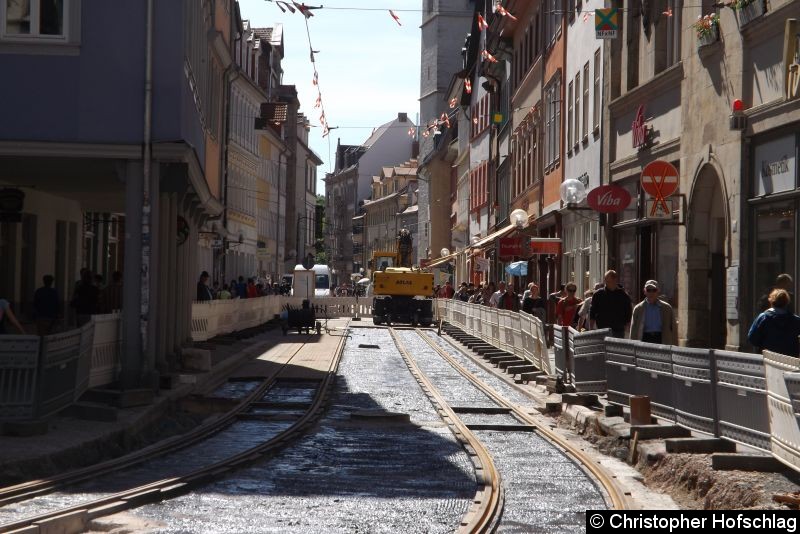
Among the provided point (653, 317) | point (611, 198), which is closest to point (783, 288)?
point (653, 317)

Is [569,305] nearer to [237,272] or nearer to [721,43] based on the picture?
[721,43]

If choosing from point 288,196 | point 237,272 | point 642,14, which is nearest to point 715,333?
point 642,14

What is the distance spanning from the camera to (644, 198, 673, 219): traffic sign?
23844mm

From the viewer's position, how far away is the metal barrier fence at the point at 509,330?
2534 cm

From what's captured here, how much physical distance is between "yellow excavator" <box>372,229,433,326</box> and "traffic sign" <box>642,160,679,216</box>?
117 ft

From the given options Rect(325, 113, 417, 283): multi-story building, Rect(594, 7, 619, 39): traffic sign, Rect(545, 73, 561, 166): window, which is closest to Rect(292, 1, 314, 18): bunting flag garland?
Rect(594, 7, 619, 39): traffic sign

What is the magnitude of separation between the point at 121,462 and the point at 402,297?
46.7m

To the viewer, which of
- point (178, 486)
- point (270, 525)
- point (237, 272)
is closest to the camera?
point (270, 525)

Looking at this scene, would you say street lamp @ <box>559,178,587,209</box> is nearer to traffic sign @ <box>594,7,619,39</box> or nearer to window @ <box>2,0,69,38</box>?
traffic sign @ <box>594,7,619,39</box>

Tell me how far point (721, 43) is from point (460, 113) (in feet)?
219

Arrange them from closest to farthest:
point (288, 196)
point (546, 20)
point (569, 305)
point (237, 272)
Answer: point (569, 305) → point (546, 20) → point (237, 272) → point (288, 196)

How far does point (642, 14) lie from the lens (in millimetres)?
28141

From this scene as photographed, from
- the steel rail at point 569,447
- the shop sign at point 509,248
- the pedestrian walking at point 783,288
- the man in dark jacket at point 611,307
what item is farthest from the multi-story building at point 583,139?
the pedestrian walking at point 783,288

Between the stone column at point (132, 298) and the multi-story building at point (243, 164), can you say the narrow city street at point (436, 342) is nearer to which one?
the stone column at point (132, 298)
